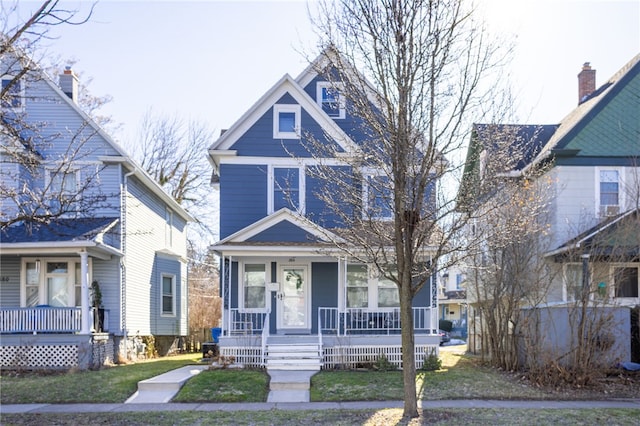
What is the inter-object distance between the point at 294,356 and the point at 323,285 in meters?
2.87

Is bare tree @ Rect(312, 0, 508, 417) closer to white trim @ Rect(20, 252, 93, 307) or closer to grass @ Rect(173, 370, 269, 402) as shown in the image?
grass @ Rect(173, 370, 269, 402)

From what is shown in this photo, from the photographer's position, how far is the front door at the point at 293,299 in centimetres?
1744

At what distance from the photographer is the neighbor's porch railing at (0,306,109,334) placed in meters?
16.3

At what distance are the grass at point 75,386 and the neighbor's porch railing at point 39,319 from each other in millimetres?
1315

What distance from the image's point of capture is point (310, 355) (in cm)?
1534

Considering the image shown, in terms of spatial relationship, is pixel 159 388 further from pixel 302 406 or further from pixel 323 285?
pixel 323 285

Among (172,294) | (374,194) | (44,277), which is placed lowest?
(172,294)

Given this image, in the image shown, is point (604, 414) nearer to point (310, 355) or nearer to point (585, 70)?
point (310, 355)

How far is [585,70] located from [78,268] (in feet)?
62.9

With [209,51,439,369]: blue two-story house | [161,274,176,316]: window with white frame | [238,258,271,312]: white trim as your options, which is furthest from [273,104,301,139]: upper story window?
[161,274,176,316]: window with white frame

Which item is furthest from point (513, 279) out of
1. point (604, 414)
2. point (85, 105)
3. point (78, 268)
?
point (85, 105)

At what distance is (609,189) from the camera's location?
18609mm

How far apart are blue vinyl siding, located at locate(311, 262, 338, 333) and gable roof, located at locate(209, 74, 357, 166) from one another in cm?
389

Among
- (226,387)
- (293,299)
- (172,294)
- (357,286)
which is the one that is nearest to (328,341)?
(293,299)
